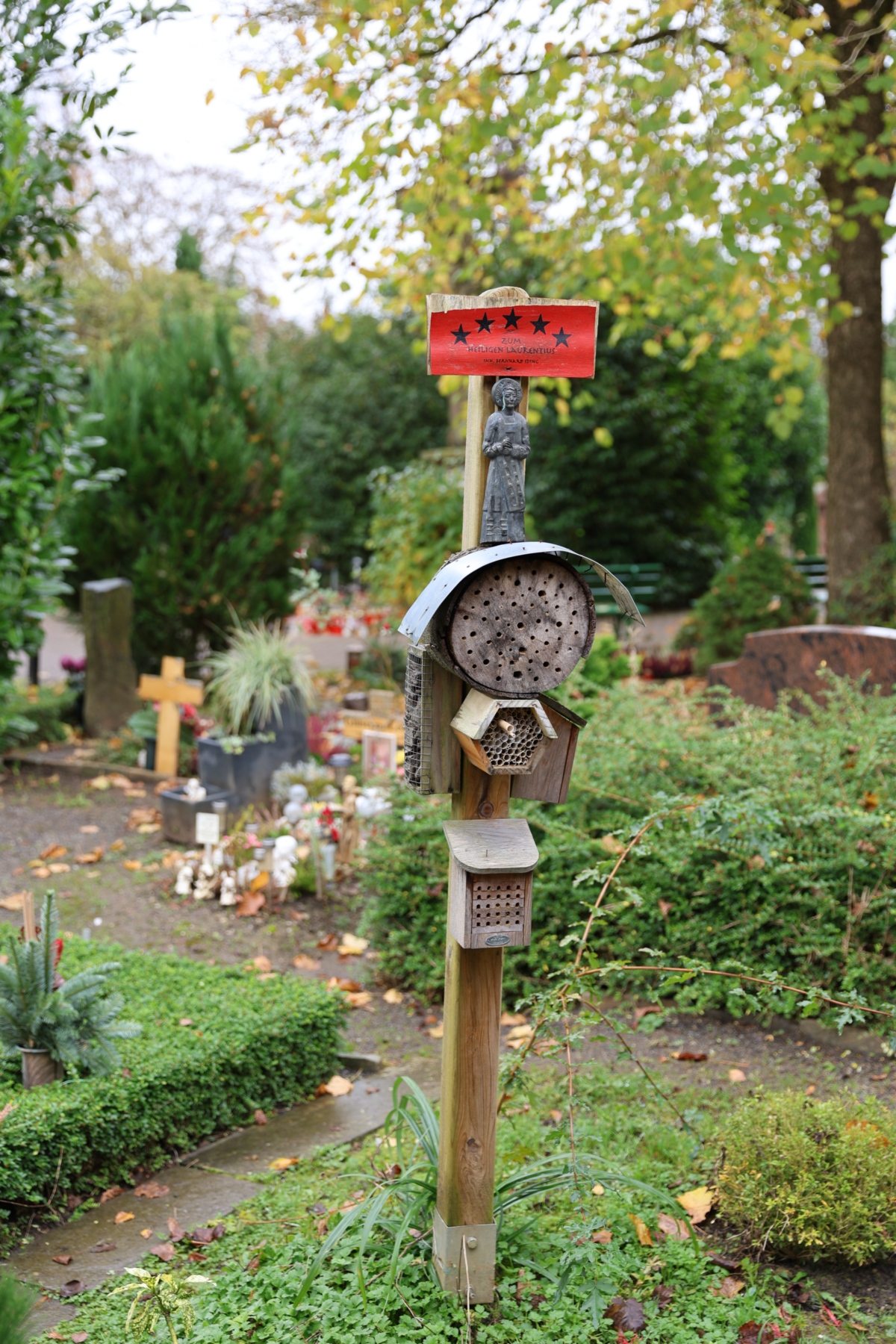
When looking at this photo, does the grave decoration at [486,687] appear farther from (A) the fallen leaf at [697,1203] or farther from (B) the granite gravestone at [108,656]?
(B) the granite gravestone at [108,656]

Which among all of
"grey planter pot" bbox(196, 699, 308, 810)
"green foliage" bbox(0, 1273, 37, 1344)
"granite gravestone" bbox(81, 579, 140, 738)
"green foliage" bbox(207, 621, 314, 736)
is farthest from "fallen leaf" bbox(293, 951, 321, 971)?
"granite gravestone" bbox(81, 579, 140, 738)

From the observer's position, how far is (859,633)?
653cm

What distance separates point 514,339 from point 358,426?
17.4 meters

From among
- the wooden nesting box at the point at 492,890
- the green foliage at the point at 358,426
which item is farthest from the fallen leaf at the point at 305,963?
A: the green foliage at the point at 358,426

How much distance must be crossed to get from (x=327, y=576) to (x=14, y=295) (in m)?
16.6

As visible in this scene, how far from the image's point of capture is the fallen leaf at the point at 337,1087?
13.1ft

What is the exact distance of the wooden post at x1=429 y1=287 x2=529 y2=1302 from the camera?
99.0 inches

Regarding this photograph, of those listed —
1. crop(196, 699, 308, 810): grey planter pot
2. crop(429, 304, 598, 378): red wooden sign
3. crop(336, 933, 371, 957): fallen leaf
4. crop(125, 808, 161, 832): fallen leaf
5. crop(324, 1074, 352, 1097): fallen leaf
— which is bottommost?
crop(324, 1074, 352, 1097): fallen leaf

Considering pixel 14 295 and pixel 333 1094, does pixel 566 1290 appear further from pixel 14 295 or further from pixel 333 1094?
pixel 14 295

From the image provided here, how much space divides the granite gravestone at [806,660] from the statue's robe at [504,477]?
4123mm

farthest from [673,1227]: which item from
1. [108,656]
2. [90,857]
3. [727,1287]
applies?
[108,656]

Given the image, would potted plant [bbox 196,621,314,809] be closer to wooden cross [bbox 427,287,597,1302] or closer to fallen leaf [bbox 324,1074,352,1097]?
fallen leaf [bbox 324,1074,352,1097]

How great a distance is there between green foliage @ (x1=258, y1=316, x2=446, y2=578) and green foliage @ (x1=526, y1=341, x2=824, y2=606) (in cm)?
428

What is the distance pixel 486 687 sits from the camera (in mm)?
2361
